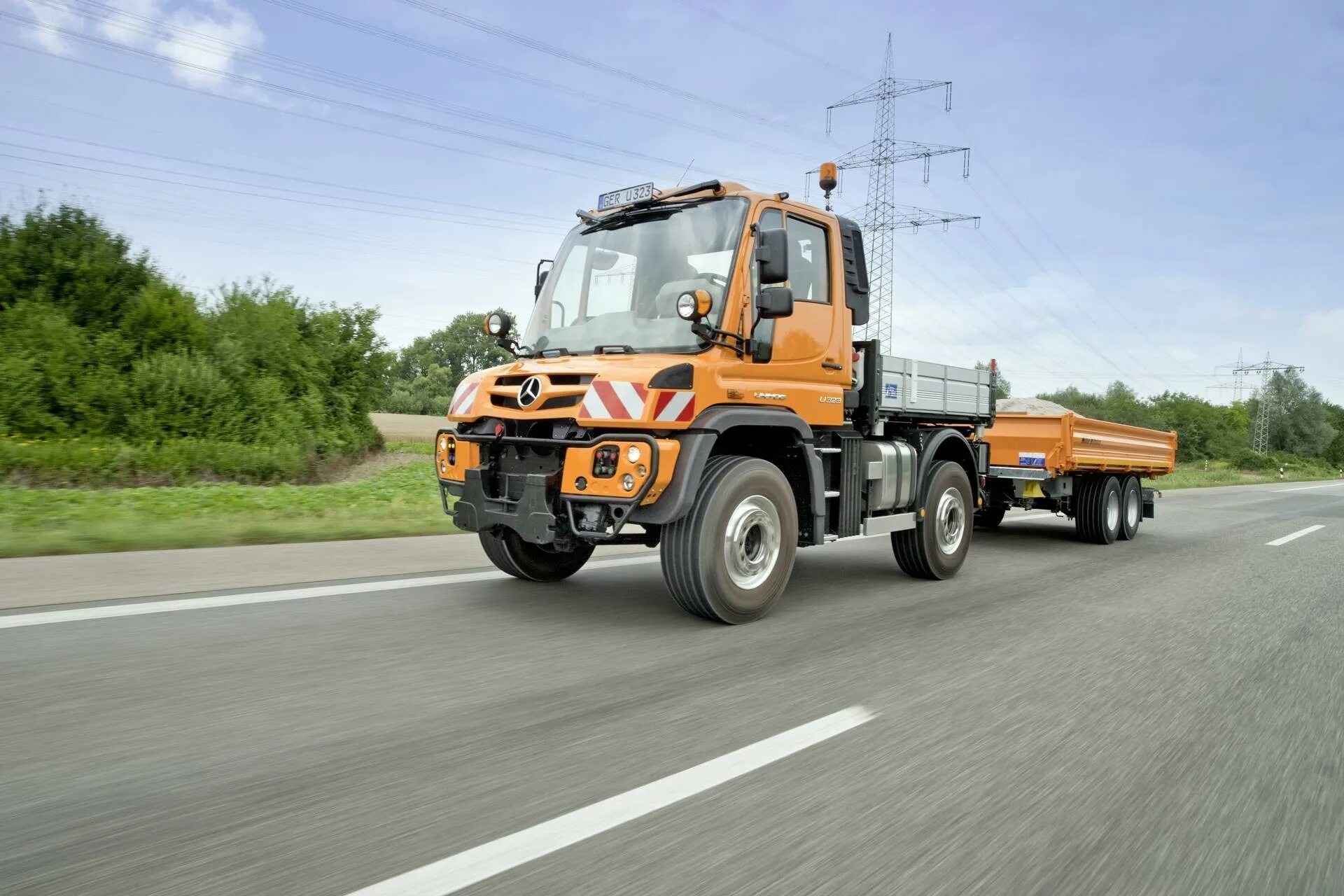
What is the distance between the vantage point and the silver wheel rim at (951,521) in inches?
291

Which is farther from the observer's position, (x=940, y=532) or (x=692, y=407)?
(x=940, y=532)

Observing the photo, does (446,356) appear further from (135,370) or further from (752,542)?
(752,542)

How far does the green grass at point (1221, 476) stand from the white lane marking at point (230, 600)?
1881 centimetres

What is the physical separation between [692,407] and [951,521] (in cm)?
358

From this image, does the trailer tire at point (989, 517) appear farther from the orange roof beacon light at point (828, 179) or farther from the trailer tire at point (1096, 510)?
the orange roof beacon light at point (828, 179)

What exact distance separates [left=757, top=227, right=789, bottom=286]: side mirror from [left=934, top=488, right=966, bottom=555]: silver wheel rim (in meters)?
3.10

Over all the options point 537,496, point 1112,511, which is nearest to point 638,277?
point 537,496

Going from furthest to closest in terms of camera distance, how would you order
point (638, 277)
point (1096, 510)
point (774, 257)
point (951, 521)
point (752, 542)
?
point (1096, 510)
point (951, 521)
point (638, 277)
point (752, 542)
point (774, 257)

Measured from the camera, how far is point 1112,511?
11.4 meters

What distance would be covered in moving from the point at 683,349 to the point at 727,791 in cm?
302

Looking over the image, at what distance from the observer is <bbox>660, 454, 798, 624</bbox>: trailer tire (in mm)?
5059

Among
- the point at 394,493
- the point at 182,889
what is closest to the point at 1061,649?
the point at 182,889

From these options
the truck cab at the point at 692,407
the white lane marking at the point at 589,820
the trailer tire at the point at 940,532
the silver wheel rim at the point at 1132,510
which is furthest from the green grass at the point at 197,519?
the silver wheel rim at the point at 1132,510

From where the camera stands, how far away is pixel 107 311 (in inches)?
1132
